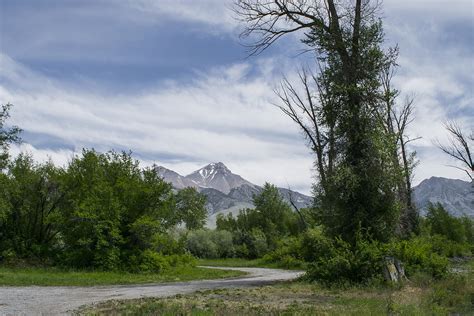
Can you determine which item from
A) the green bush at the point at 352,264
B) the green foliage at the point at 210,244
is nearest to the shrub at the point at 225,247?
the green foliage at the point at 210,244

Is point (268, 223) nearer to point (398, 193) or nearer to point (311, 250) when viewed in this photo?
point (311, 250)

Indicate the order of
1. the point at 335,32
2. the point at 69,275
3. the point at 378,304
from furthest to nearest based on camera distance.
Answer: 1. the point at 69,275
2. the point at 335,32
3. the point at 378,304

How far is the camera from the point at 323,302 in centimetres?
1371

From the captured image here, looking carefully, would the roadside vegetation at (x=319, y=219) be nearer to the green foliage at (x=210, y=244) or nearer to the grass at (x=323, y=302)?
the grass at (x=323, y=302)

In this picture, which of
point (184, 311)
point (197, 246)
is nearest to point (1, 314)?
point (184, 311)

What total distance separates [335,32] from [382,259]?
11.2 metres

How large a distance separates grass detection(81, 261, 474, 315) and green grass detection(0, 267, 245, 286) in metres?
8.89

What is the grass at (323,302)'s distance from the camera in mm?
11441

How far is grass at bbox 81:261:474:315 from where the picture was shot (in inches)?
450

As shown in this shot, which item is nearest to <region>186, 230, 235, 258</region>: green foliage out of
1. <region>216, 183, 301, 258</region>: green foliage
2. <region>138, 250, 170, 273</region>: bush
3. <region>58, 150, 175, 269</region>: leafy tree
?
<region>216, 183, 301, 258</region>: green foliage

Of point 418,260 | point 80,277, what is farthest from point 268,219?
point 418,260

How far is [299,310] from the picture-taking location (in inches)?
452

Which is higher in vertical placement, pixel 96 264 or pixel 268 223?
pixel 268 223

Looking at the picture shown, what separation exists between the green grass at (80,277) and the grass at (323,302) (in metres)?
8.89
